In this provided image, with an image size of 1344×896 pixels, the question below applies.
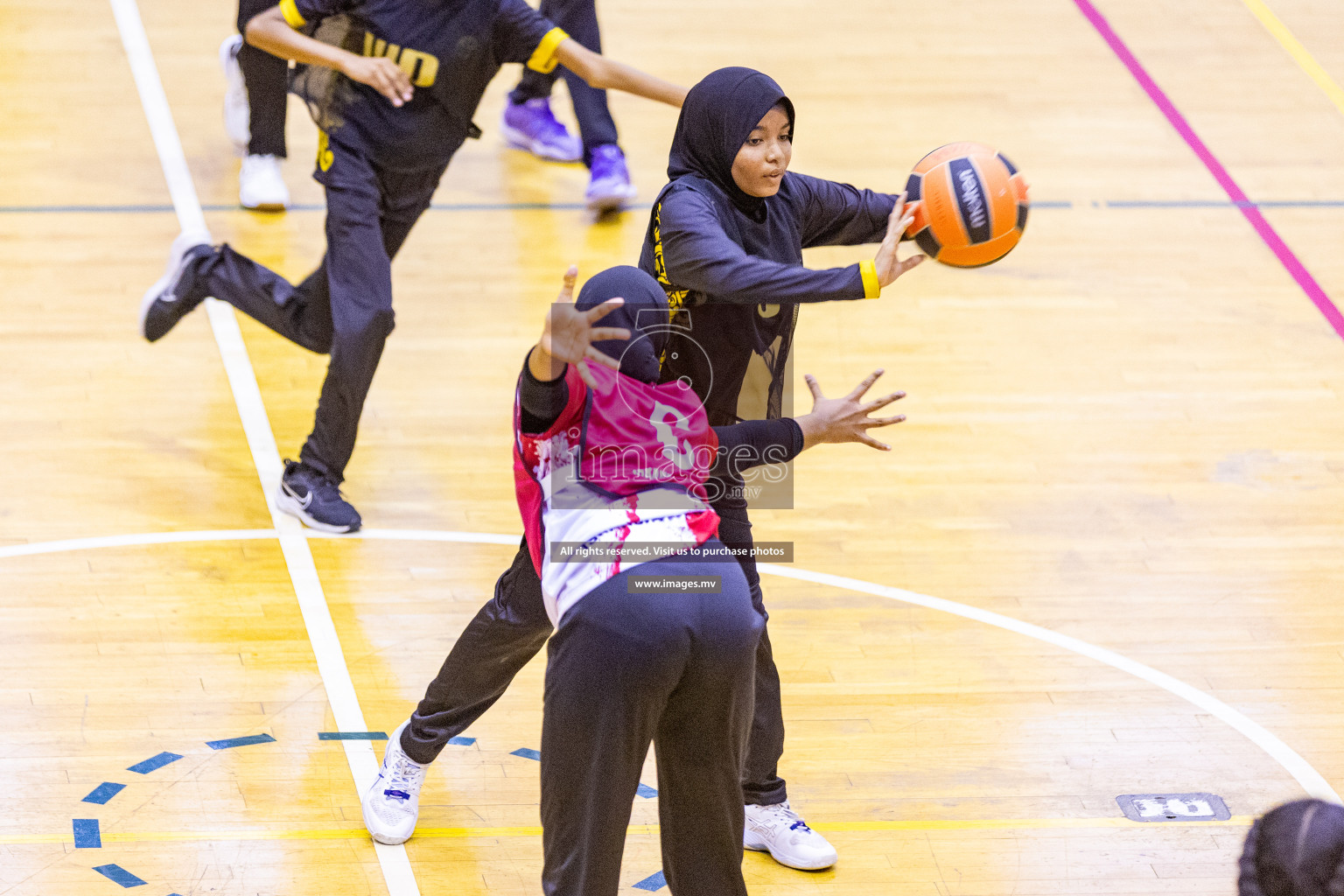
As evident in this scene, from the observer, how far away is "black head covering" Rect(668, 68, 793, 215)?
3.35 meters

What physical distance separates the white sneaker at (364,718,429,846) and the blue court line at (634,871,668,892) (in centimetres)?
59

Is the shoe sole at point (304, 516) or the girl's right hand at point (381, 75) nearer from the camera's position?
the girl's right hand at point (381, 75)

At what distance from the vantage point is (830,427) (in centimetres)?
320

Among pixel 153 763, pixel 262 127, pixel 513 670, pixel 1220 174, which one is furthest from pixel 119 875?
pixel 1220 174

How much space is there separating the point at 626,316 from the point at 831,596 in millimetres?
2171

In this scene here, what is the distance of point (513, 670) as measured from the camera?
3.58 meters

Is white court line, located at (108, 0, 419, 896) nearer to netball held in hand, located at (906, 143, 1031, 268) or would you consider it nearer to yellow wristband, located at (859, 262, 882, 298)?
yellow wristband, located at (859, 262, 882, 298)

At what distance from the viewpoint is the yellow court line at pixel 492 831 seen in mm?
3701

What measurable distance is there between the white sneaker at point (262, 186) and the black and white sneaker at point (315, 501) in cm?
205

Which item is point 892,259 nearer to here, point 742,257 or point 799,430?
point 742,257

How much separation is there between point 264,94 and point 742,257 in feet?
13.7

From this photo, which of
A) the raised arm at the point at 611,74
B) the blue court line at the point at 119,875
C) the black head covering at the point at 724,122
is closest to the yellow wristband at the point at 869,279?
the black head covering at the point at 724,122

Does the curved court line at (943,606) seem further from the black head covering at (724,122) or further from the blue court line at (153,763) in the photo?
the black head covering at (724,122)

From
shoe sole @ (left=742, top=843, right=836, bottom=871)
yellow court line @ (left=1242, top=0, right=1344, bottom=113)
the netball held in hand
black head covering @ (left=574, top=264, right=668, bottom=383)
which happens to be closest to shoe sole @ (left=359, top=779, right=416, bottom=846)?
shoe sole @ (left=742, top=843, right=836, bottom=871)
